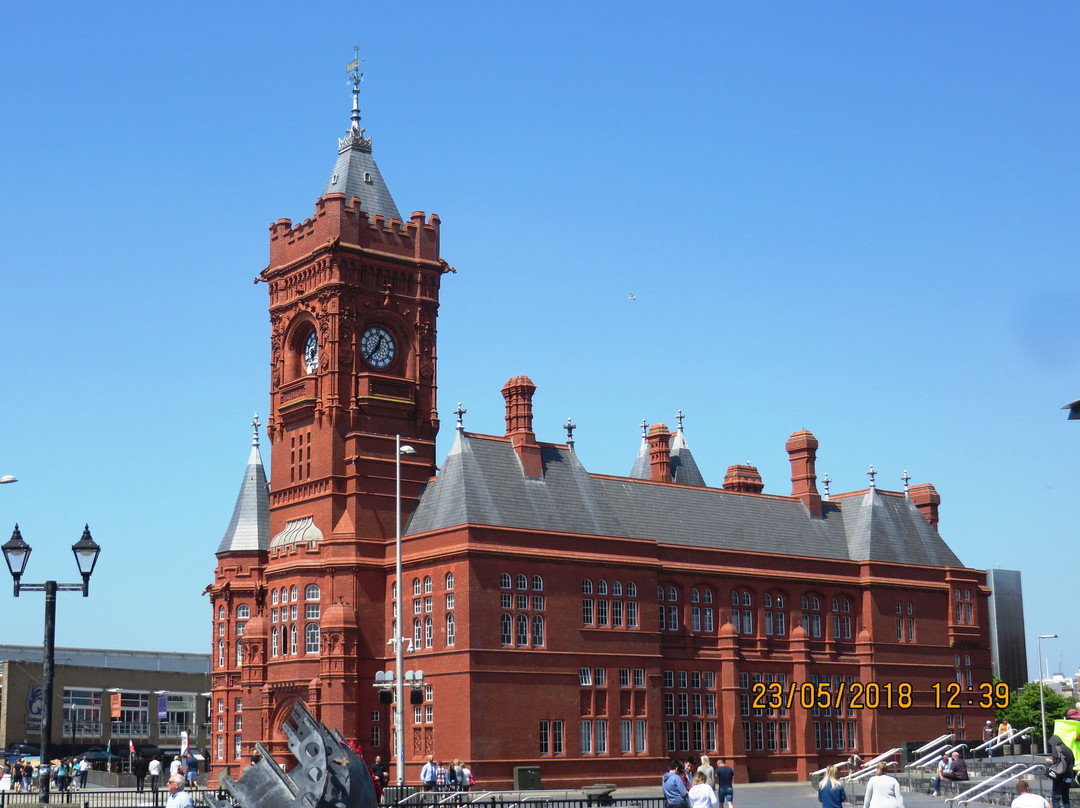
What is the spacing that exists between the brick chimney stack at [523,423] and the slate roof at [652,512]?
1.53 feet

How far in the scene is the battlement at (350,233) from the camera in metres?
66.4

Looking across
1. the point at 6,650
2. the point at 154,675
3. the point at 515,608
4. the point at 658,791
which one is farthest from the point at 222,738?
the point at 6,650

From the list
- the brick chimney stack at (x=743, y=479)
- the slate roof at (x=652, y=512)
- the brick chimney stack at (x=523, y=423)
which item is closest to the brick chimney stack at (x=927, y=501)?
the slate roof at (x=652, y=512)

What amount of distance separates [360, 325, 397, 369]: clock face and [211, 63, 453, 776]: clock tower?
0.07 metres

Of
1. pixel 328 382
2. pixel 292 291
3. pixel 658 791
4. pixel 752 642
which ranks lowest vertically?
pixel 658 791

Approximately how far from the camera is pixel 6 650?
4658 inches

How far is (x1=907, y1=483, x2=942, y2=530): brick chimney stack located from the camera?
8275cm

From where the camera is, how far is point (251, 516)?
72062 mm

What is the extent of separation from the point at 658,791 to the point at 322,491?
2053 cm

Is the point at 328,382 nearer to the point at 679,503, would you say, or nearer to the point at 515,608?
the point at 515,608

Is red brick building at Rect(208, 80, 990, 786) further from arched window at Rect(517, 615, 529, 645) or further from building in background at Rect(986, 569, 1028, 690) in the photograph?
building in background at Rect(986, 569, 1028, 690)

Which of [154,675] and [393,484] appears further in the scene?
[154,675]

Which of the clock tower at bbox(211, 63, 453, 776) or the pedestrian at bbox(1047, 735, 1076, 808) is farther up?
the clock tower at bbox(211, 63, 453, 776)

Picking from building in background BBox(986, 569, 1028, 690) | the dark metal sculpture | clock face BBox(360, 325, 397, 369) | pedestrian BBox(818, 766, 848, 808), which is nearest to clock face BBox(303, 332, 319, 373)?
clock face BBox(360, 325, 397, 369)
